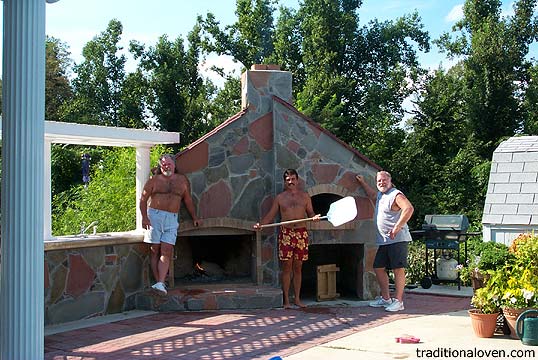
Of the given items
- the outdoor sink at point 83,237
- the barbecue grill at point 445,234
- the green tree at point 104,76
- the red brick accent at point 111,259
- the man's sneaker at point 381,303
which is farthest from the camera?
the green tree at point 104,76

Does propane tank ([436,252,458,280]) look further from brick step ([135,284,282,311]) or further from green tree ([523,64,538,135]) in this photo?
green tree ([523,64,538,135])

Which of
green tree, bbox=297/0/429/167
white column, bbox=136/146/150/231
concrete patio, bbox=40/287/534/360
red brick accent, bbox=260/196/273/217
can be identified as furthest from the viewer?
green tree, bbox=297/0/429/167

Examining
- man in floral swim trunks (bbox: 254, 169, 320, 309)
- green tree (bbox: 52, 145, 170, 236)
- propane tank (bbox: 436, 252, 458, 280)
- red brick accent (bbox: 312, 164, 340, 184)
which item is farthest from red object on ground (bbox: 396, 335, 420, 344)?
green tree (bbox: 52, 145, 170, 236)

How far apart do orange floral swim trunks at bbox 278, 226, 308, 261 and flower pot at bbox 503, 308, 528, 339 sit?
268 cm

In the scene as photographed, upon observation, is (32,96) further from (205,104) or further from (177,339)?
(205,104)

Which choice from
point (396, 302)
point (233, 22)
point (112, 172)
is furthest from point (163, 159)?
point (233, 22)

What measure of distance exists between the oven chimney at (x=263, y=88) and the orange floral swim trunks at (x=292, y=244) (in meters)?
1.64

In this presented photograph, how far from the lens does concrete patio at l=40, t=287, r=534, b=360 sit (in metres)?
5.69

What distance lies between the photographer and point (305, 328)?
22.2 ft

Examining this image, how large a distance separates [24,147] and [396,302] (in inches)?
214

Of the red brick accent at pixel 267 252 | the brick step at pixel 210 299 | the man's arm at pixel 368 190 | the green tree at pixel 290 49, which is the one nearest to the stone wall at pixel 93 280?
the brick step at pixel 210 299

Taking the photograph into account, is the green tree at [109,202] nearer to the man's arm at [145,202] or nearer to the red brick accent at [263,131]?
the man's arm at [145,202]

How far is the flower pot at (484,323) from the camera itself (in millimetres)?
6070

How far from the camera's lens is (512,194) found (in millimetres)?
8836
